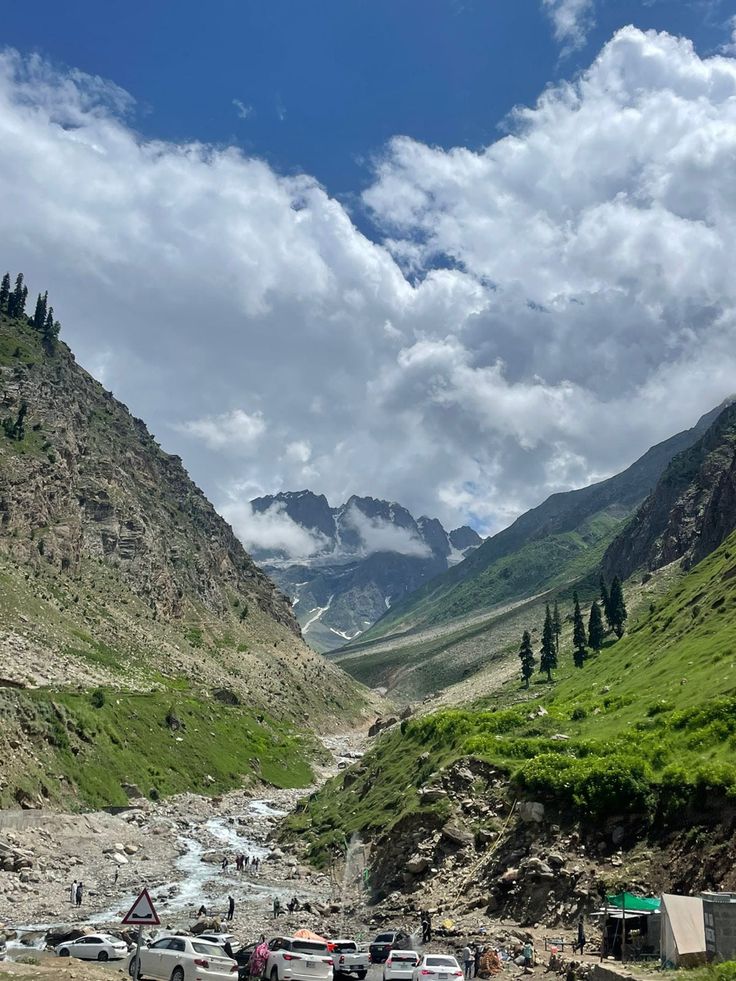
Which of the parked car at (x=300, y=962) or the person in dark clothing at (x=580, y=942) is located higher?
the parked car at (x=300, y=962)

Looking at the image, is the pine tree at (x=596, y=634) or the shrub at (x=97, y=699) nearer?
the shrub at (x=97, y=699)

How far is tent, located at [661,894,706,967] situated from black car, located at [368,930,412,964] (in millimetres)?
14404

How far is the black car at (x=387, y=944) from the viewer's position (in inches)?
1507

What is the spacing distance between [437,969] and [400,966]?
10.5 feet

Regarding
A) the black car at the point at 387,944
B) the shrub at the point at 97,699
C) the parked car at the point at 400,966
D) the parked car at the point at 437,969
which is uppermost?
the shrub at the point at 97,699

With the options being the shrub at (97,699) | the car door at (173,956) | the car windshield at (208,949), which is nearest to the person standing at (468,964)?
the car windshield at (208,949)

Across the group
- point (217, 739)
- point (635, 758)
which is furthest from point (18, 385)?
point (635, 758)

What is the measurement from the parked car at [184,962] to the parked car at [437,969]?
23.6ft

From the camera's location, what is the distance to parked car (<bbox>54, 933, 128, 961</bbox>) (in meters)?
36.1

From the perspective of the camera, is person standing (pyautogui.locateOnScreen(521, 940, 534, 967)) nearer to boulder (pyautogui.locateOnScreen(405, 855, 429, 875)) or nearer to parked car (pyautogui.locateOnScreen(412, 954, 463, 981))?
parked car (pyautogui.locateOnScreen(412, 954, 463, 981))

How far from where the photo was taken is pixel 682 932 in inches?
1139

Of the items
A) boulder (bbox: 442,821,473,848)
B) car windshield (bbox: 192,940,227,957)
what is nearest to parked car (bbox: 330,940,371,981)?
car windshield (bbox: 192,940,227,957)

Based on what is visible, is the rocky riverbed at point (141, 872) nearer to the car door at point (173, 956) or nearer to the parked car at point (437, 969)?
the car door at point (173, 956)

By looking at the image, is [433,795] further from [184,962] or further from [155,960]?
[184,962]
